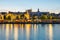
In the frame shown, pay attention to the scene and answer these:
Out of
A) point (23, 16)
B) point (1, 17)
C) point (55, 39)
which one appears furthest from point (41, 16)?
point (55, 39)

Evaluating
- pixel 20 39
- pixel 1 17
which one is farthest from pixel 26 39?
pixel 1 17

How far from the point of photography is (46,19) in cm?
3269

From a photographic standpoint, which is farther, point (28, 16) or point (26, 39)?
point (28, 16)

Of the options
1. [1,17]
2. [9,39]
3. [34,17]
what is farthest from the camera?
[34,17]

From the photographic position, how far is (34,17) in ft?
106

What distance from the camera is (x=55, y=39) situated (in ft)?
32.2

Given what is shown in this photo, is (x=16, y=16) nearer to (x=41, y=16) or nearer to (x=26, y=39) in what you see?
(x=41, y=16)

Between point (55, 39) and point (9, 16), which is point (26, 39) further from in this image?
point (9, 16)

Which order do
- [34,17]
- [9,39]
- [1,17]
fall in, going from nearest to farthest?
[9,39]
[1,17]
[34,17]

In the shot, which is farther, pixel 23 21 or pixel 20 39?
pixel 23 21

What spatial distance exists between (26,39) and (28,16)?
21124mm

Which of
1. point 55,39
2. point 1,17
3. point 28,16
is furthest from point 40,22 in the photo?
point 55,39

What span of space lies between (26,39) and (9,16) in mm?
20370

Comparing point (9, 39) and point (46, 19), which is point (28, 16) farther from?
point (9, 39)
